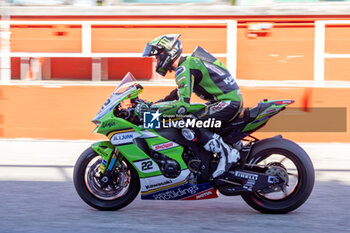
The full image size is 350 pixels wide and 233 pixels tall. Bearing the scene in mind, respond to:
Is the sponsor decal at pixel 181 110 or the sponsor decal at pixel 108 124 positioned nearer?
the sponsor decal at pixel 181 110

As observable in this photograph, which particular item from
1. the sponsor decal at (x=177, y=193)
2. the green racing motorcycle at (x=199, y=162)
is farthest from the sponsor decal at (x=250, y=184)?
the sponsor decal at (x=177, y=193)

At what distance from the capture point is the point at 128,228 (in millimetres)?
5480

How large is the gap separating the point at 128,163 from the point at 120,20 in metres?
7.51

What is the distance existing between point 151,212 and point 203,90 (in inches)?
50.3

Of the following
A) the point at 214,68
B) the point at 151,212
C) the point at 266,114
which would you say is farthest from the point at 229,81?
the point at 151,212

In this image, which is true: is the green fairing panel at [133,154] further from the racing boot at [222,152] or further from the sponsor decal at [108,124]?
the racing boot at [222,152]

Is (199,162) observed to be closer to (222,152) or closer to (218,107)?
(222,152)

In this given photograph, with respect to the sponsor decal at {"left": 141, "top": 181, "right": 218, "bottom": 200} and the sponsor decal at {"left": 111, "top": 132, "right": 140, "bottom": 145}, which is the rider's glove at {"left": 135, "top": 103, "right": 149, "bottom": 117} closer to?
the sponsor decal at {"left": 111, "top": 132, "right": 140, "bottom": 145}

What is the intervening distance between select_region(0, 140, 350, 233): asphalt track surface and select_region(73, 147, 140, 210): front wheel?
12 centimetres

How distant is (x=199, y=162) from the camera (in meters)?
5.90

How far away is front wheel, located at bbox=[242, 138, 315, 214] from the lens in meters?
5.88

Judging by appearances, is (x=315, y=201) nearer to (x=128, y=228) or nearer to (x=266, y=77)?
(x=128, y=228)

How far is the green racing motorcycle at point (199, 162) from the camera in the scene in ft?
19.3

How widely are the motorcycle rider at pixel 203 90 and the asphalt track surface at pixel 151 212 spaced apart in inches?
20.7
